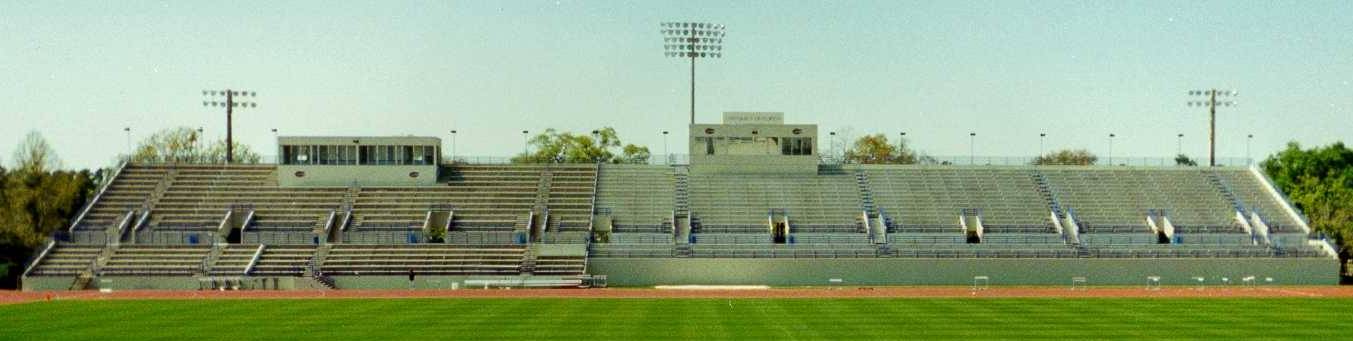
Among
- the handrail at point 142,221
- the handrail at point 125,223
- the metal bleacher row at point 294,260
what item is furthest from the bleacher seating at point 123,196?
the metal bleacher row at point 294,260

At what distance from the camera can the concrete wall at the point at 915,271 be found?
58.7 meters

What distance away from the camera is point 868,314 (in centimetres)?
4116

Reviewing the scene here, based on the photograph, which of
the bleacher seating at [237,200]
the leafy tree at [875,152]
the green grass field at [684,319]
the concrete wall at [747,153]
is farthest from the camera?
the leafy tree at [875,152]

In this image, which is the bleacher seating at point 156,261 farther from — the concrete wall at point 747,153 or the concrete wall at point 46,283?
the concrete wall at point 747,153

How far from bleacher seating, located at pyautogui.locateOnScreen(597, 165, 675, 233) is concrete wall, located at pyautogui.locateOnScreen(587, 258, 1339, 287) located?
555cm

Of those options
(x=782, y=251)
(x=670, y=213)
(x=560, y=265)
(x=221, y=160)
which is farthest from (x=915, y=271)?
(x=221, y=160)

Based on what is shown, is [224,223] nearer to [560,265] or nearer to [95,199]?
[95,199]

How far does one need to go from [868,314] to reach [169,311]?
76.8 ft

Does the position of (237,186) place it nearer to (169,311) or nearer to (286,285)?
(286,285)

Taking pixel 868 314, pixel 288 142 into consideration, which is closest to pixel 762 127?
pixel 288 142

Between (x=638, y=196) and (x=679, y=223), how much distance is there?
439 centimetres

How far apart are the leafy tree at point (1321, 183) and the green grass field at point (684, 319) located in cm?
1982

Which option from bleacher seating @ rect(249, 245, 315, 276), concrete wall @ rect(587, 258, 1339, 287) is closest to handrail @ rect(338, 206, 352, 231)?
bleacher seating @ rect(249, 245, 315, 276)

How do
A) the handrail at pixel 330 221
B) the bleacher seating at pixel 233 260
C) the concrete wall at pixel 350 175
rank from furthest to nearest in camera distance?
1. the concrete wall at pixel 350 175
2. the handrail at pixel 330 221
3. the bleacher seating at pixel 233 260
